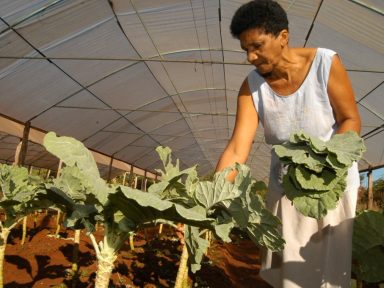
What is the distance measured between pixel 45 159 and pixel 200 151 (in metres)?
6.92

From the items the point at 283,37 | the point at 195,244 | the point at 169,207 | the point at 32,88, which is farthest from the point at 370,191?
the point at 169,207

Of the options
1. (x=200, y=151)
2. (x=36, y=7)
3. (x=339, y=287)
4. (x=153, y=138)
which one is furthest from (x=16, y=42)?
(x=200, y=151)

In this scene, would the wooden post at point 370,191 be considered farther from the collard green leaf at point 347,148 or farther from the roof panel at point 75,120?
the collard green leaf at point 347,148

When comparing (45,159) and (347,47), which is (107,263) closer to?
(347,47)

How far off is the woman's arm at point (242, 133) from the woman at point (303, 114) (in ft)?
0.41

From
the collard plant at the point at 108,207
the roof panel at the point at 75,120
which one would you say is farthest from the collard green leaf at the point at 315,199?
the roof panel at the point at 75,120

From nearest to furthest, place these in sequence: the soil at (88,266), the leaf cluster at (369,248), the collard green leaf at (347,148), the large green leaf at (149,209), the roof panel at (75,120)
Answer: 1. the collard green leaf at (347,148)
2. the large green leaf at (149,209)
3. the leaf cluster at (369,248)
4. the soil at (88,266)
5. the roof panel at (75,120)

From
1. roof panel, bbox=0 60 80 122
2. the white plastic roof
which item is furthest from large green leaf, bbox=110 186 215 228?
roof panel, bbox=0 60 80 122

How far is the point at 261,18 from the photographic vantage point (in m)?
1.76

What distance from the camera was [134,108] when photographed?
10453 millimetres

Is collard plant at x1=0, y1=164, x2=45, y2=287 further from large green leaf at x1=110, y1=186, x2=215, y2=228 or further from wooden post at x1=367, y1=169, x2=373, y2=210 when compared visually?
wooden post at x1=367, y1=169, x2=373, y2=210

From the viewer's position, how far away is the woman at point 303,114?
1.79 metres

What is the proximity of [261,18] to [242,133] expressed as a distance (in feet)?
2.06

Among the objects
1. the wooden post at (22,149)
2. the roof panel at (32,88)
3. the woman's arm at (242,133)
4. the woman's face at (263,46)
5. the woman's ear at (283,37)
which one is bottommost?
the woman's arm at (242,133)
